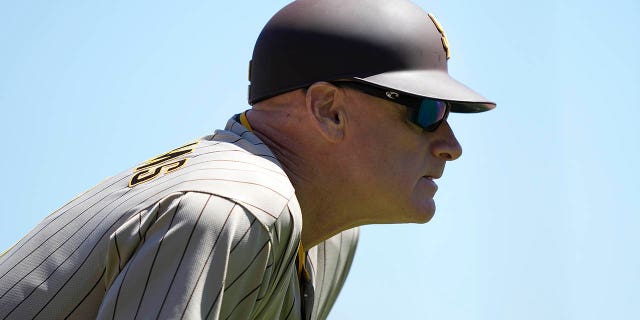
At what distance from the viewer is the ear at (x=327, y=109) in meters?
5.64

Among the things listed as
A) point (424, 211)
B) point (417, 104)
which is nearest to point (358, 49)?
point (417, 104)

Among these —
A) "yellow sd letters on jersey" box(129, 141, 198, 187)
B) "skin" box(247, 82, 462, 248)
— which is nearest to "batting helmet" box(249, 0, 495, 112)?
"skin" box(247, 82, 462, 248)

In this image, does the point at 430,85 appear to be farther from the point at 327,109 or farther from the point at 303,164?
the point at 303,164

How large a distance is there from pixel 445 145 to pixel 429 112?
203 mm

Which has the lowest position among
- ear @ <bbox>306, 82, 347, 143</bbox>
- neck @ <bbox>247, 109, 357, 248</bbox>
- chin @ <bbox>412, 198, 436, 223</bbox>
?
chin @ <bbox>412, 198, 436, 223</bbox>

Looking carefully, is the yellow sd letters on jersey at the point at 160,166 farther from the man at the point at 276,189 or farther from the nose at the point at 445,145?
the nose at the point at 445,145

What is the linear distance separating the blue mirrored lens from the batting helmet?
0.21ft

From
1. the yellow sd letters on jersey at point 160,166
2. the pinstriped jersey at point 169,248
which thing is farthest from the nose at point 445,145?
the yellow sd letters on jersey at point 160,166

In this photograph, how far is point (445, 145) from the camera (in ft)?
19.0

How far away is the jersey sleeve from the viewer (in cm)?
423

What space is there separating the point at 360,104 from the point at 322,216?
59 centimetres

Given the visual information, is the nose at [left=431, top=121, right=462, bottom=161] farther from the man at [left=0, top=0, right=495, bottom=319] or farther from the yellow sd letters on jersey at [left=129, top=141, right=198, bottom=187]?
the yellow sd letters on jersey at [left=129, top=141, right=198, bottom=187]

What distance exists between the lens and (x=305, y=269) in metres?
6.14

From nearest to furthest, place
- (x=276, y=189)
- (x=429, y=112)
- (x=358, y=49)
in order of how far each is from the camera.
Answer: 1. (x=276, y=189)
2. (x=358, y=49)
3. (x=429, y=112)
